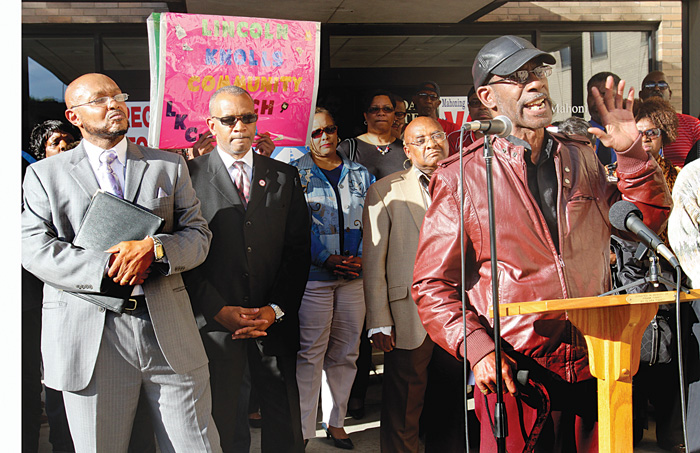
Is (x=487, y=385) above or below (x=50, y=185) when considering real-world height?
below

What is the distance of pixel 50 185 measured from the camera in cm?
312

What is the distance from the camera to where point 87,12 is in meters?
4.64

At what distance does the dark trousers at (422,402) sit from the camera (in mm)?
3867

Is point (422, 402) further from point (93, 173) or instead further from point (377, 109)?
point (93, 173)

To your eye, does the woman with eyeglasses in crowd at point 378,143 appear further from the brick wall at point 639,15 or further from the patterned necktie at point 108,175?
the patterned necktie at point 108,175

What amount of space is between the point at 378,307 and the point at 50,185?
6.35ft

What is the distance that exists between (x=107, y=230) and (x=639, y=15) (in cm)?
434

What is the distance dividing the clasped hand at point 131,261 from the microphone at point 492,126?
1.64 m

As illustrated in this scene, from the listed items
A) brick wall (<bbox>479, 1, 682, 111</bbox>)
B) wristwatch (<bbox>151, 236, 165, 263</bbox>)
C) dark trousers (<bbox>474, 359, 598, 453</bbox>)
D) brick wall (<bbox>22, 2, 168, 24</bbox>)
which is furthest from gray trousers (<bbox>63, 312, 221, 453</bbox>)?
brick wall (<bbox>479, 1, 682, 111</bbox>)

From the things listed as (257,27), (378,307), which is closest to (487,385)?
(378,307)

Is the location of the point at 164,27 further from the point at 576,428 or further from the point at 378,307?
the point at 576,428

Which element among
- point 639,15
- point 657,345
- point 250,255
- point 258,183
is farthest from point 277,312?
point 639,15
